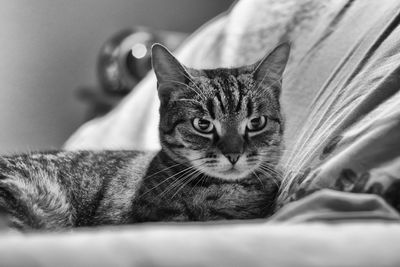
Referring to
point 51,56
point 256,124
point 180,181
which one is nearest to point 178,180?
point 180,181

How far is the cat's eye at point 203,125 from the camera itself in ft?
4.07

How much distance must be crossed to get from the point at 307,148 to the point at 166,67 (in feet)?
1.38

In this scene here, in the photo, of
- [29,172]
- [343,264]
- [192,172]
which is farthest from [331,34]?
[343,264]

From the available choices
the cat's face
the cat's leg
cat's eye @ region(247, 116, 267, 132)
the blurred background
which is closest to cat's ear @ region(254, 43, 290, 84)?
the cat's face

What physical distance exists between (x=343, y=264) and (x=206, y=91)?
0.81 m

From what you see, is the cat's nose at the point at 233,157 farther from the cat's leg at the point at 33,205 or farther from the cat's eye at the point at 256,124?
the cat's leg at the point at 33,205

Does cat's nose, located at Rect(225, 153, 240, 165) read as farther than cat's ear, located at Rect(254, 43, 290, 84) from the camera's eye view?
No

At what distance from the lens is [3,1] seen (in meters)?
3.69

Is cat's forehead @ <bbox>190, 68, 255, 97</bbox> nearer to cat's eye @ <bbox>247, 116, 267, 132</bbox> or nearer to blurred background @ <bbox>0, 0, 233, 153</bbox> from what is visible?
cat's eye @ <bbox>247, 116, 267, 132</bbox>

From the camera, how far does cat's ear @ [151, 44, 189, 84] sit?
4.28ft

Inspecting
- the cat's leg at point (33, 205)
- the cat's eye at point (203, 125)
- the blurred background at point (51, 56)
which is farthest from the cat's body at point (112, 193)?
the blurred background at point (51, 56)

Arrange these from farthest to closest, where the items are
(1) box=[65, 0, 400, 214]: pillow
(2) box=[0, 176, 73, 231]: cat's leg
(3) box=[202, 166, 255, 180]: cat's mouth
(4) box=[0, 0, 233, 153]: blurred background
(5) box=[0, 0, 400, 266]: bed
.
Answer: (4) box=[0, 0, 233, 153]: blurred background → (3) box=[202, 166, 255, 180]: cat's mouth → (2) box=[0, 176, 73, 231]: cat's leg → (1) box=[65, 0, 400, 214]: pillow → (5) box=[0, 0, 400, 266]: bed

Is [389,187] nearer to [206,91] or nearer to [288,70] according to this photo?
[206,91]

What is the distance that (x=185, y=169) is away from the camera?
124cm
